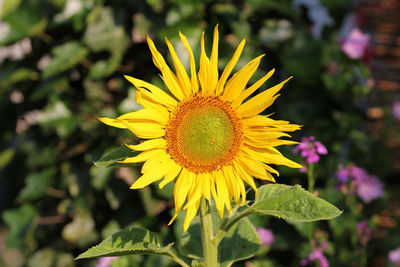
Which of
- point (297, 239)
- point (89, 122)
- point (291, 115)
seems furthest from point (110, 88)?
point (297, 239)

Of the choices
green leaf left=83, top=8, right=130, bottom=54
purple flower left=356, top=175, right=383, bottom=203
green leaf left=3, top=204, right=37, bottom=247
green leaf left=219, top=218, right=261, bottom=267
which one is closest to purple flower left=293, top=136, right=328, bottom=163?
green leaf left=219, top=218, right=261, bottom=267

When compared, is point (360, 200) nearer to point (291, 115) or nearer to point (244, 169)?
point (291, 115)

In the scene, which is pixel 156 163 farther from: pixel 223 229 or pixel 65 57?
pixel 65 57

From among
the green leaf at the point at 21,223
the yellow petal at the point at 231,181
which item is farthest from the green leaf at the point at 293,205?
the green leaf at the point at 21,223

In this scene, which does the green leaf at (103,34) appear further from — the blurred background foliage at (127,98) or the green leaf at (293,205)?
the green leaf at (293,205)

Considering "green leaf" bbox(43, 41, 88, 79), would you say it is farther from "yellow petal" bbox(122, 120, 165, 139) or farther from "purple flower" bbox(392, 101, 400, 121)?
"purple flower" bbox(392, 101, 400, 121)
